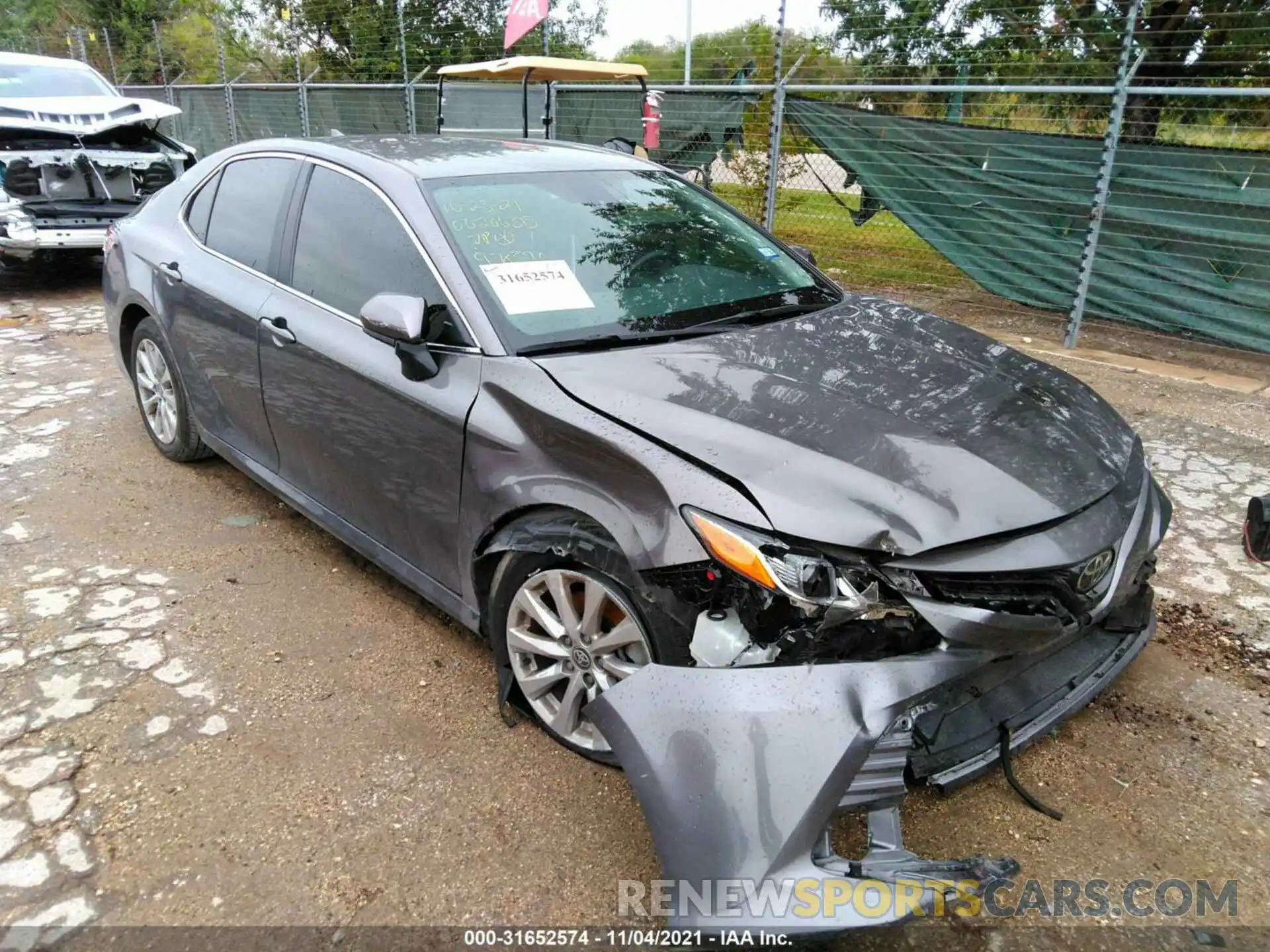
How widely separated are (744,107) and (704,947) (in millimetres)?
8217

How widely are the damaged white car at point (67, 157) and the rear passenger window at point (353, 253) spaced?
562 centimetres

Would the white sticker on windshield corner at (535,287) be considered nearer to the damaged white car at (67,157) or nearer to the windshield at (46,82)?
the damaged white car at (67,157)

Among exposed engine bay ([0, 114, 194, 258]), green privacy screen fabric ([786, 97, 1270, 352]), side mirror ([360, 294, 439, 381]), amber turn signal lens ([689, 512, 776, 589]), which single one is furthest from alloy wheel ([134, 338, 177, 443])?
green privacy screen fabric ([786, 97, 1270, 352])

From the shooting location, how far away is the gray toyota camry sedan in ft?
6.13

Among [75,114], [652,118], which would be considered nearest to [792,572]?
[652,118]

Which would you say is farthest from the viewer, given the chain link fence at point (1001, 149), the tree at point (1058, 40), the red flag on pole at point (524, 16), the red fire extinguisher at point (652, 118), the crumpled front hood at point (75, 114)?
the red fire extinguisher at point (652, 118)

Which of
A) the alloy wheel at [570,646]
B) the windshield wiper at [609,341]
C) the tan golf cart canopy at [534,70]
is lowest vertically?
the alloy wheel at [570,646]

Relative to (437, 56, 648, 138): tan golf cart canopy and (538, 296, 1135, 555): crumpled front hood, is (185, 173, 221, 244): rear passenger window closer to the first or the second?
(538, 296, 1135, 555): crumpled front hood

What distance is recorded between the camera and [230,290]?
11.9ft

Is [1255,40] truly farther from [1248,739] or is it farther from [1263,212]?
[1248,739]

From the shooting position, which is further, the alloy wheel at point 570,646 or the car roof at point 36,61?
the car roof at point 36,61

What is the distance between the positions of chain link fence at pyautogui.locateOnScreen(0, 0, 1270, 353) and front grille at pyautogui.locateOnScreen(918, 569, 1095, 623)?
15.6ft

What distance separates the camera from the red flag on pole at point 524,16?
339 inches

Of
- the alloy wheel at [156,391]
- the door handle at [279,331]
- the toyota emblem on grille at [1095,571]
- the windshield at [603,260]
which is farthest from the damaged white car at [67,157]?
the toyota emblem on grille at [1095,571]
